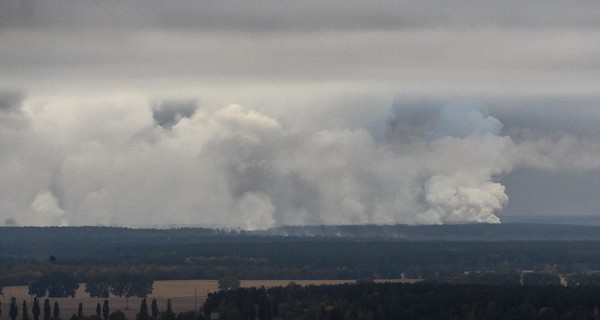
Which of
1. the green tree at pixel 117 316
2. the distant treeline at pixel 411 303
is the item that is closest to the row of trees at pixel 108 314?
the green tree at pixel 117 316

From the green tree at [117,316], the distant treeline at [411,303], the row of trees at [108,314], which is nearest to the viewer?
the distant treeline at [411,303]

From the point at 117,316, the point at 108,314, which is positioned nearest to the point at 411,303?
the point at 117,316

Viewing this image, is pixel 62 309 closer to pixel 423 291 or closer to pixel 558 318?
pixel 423 291

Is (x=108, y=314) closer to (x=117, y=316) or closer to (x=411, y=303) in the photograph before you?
(x=117, y=316)

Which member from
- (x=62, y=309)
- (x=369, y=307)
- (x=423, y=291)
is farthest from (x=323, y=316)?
(x=62, y=309)

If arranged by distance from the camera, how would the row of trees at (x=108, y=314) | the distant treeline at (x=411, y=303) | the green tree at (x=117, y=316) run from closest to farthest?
the distant treeline at (x=411, y=303), the row of trees at (x=108, y=314), the green tree at (x=117, y=316)

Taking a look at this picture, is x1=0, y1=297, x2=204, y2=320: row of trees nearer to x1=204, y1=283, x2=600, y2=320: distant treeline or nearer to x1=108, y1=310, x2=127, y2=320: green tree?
x1=108, y1=310, x2=127, y2=320: green tree

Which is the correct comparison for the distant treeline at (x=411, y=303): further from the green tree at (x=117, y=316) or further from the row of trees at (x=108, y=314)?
the green tree at (x=117, y=316)

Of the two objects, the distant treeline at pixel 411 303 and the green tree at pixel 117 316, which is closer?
the distant treeline at pixel 411 303
